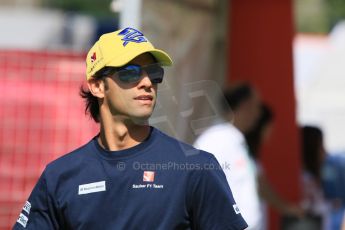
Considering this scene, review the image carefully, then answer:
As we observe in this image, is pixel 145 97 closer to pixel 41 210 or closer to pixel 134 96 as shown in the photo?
pixel 134 96

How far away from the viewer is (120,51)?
11.0ft

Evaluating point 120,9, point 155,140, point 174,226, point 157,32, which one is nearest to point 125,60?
point 155,140

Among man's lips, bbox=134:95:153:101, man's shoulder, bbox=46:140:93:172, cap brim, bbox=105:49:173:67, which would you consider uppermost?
cap brim, bbox=105:49:173:67

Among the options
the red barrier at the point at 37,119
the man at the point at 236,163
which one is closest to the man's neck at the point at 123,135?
the man at the point at 236,163

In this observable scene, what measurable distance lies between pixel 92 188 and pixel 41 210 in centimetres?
22

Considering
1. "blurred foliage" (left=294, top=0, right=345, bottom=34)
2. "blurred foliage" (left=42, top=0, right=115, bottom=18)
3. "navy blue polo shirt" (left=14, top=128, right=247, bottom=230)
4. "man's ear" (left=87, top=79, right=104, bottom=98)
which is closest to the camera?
"navy blue polo shirt" (left=14, top=128, right=247, bottom=230)

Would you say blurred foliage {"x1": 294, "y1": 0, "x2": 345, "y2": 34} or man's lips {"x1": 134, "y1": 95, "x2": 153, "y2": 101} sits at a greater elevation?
man's lips {"x1": 134, "y1": 95, "x2": 153, "y2": 101}

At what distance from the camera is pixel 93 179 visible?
3289mm

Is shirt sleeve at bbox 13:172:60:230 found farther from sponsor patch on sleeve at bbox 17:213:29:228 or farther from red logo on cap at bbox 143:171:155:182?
red logo on cap at bbox 143:171:155:182

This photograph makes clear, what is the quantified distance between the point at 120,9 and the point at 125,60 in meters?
1.60

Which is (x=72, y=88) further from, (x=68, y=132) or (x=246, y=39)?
(x=246, y=39)

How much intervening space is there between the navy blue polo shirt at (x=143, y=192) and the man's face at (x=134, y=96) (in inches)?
4.6

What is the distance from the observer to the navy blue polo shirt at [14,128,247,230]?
3.22m

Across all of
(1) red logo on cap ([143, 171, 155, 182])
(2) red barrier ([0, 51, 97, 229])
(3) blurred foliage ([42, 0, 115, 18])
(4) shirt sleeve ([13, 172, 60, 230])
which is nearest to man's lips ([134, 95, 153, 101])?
(1) red logo on cap ([143, 171, 155, 182])
